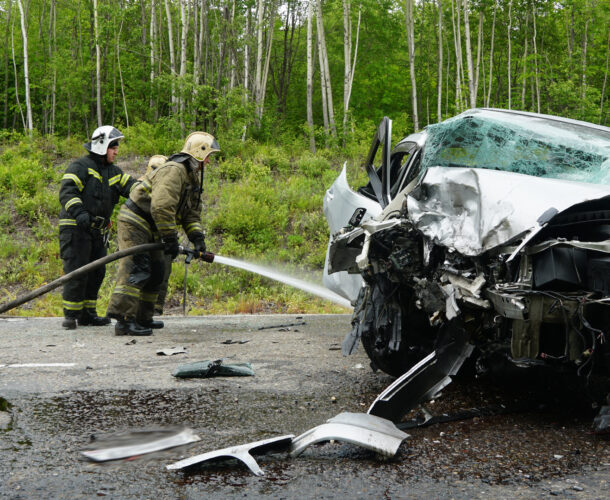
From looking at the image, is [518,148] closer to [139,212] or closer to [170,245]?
[170,245]

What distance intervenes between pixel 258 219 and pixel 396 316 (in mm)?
8146

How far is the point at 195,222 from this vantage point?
22.3 ft

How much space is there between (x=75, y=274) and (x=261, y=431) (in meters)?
2.78

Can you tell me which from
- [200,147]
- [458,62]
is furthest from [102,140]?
[458,62]

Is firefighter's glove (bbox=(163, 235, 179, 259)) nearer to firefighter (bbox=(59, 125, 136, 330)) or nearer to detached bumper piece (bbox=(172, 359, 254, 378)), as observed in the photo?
firefighter (bbox=(59, 125, 136, 330))

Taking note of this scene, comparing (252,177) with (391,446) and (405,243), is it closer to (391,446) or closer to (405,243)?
(405,243)

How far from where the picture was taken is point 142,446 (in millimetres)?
3012

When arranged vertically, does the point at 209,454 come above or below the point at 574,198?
below

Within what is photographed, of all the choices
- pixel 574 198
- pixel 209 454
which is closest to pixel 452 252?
pixel 574 198

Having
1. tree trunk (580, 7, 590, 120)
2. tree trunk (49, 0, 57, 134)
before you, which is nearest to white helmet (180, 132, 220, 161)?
tree trunk (49, 0, 57, 134)

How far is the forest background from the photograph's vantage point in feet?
36.7

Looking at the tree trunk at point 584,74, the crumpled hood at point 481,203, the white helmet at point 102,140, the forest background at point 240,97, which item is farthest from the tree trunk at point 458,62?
the crumpled hood at point 481,203

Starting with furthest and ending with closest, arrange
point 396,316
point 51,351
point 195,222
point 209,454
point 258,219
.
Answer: point 258,219 < point 195,222 < point 51,351 < point 396,316 < point 209,454

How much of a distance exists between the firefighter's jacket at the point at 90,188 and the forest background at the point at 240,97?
7.32 feet
